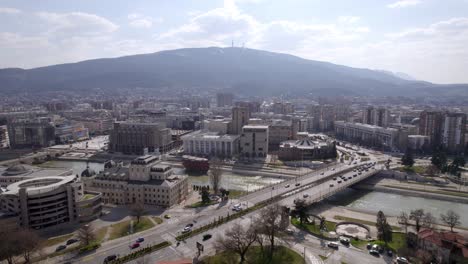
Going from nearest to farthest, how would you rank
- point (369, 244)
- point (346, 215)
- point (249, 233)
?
point (249, 233)
point (369, 244)
point (346, 215)

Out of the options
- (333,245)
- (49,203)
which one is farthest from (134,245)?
(333,245)

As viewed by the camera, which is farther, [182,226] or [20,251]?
[182,226]

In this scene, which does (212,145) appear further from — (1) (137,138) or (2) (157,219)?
(2) (157,219)

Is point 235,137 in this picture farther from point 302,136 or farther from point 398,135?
point 398,135

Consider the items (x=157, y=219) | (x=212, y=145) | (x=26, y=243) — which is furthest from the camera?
(x=212, y=145)

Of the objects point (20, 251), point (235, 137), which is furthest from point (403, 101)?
point (20, 251)

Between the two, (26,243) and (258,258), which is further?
(258,258)

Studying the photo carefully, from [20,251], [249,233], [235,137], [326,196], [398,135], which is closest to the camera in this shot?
[20,251]
